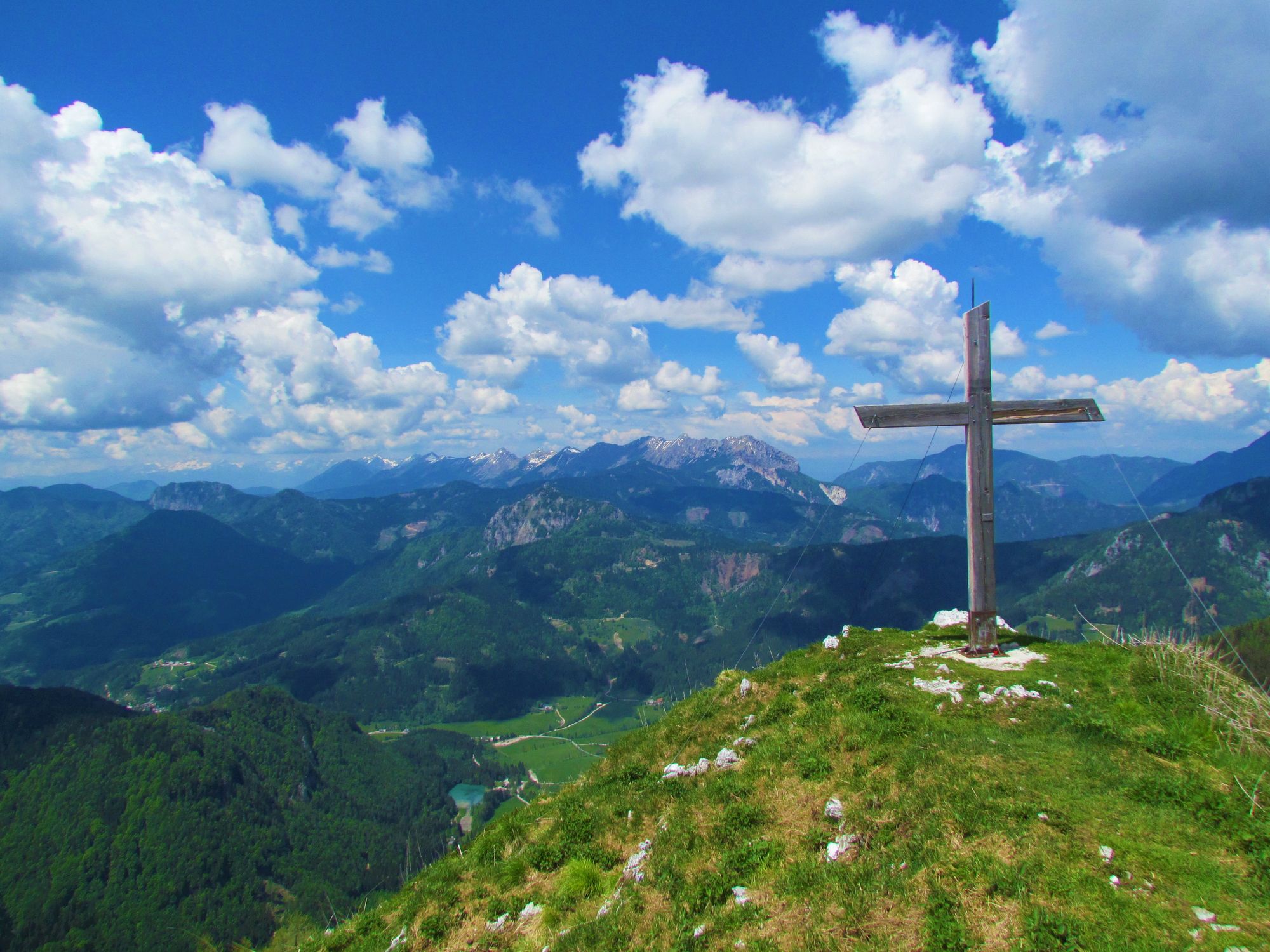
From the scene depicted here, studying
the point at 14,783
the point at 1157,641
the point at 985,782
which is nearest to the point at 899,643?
the point at 1157,641

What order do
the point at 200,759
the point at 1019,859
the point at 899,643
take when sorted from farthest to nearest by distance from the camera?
the point at 200,759, the point at 899,643, the point at 1019,859

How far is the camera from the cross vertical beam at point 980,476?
17.5 meters

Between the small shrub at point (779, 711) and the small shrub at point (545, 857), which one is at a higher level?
the small shrub at point (779, 711)

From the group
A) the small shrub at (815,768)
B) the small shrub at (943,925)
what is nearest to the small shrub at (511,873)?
the small shrub at (815,768)

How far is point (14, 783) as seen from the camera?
161m

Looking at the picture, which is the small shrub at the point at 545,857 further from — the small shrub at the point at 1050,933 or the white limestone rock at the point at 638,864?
the small shrub at the point at 1050,933

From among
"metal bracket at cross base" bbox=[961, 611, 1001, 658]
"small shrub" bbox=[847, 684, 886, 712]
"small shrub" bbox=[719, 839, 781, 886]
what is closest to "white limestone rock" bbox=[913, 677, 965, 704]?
"small shrub" bbox=[847, 684, 886, 712]

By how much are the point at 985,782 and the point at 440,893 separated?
11.3m

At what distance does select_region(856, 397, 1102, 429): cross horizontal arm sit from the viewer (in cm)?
1738

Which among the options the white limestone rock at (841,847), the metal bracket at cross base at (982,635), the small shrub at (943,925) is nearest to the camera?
the small shrub at (943,925)

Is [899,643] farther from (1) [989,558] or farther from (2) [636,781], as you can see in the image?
(2) [636,781]

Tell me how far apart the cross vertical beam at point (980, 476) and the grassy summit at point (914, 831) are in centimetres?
175

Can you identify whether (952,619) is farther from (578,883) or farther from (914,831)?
(578,883)

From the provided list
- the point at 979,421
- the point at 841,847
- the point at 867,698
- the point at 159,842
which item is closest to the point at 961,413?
the point at 979,421
